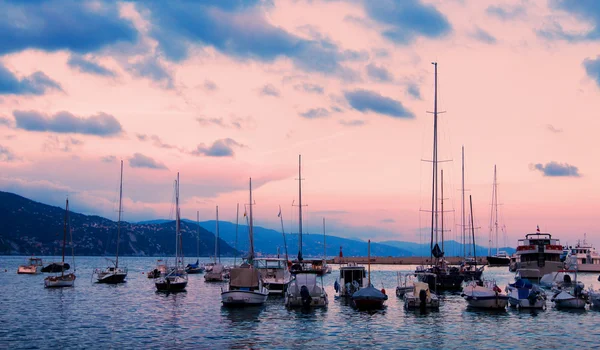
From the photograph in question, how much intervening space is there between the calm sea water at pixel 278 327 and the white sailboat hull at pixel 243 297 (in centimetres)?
79

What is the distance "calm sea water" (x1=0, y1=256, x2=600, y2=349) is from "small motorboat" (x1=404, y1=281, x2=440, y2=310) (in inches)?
39.4

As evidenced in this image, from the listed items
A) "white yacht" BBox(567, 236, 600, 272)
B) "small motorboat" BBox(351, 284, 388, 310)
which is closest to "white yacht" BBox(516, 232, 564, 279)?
"white yacht" BBox(567, 236, 600, 272)

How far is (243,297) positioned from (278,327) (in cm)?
1211

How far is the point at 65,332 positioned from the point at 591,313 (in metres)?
42.8

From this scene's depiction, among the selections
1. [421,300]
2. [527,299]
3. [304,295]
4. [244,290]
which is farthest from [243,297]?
[527,299]

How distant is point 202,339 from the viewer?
40.6 m

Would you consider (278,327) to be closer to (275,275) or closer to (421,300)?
(421,300)

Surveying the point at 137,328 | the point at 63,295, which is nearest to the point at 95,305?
the point at 63,295

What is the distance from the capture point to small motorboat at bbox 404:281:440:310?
56531 millimetres

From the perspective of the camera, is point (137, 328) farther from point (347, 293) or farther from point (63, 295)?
point (63, 295)

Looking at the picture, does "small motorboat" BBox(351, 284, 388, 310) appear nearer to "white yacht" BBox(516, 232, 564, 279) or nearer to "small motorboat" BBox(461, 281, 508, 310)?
"small motorboat" BBox(461, 281, 508, 310)

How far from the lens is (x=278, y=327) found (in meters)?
46.0

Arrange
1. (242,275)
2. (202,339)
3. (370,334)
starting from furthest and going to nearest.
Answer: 1. (242,275)
2. (370,334)
3. (202,339)

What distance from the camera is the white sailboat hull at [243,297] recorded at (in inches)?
2260
